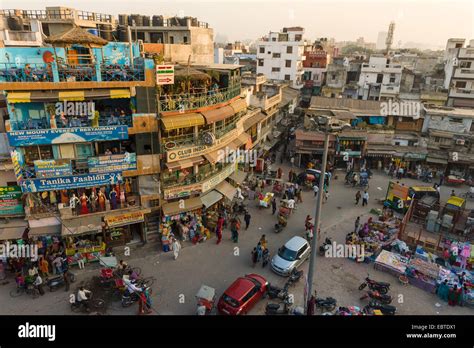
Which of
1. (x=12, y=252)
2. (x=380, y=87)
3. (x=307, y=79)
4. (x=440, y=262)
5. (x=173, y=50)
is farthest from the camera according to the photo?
(x=307, y=79)

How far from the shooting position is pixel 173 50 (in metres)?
34.8

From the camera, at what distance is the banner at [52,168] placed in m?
17.4

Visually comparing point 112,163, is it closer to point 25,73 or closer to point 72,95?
point 72,95

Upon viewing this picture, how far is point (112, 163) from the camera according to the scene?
18781mm

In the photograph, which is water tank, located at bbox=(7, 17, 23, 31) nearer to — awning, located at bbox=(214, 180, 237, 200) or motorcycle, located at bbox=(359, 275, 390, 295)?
awning, located at bbox=(214, 180, 237, 200)

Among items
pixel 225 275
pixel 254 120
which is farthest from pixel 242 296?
pixel 254 120

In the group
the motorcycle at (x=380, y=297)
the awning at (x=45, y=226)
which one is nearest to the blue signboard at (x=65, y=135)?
the awning at (x=45, y=226)

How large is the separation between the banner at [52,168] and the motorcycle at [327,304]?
14937mm

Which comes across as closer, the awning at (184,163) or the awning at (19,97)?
the awning at (19,97)

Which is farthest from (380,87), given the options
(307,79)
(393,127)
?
(307,79)

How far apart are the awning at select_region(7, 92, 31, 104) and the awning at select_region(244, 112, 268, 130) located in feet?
57.5

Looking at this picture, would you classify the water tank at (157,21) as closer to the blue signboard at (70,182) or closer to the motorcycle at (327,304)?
the blue signboard at (70,182)

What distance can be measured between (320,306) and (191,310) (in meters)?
6.32

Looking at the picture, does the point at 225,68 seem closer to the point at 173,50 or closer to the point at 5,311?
the point at 173,50
